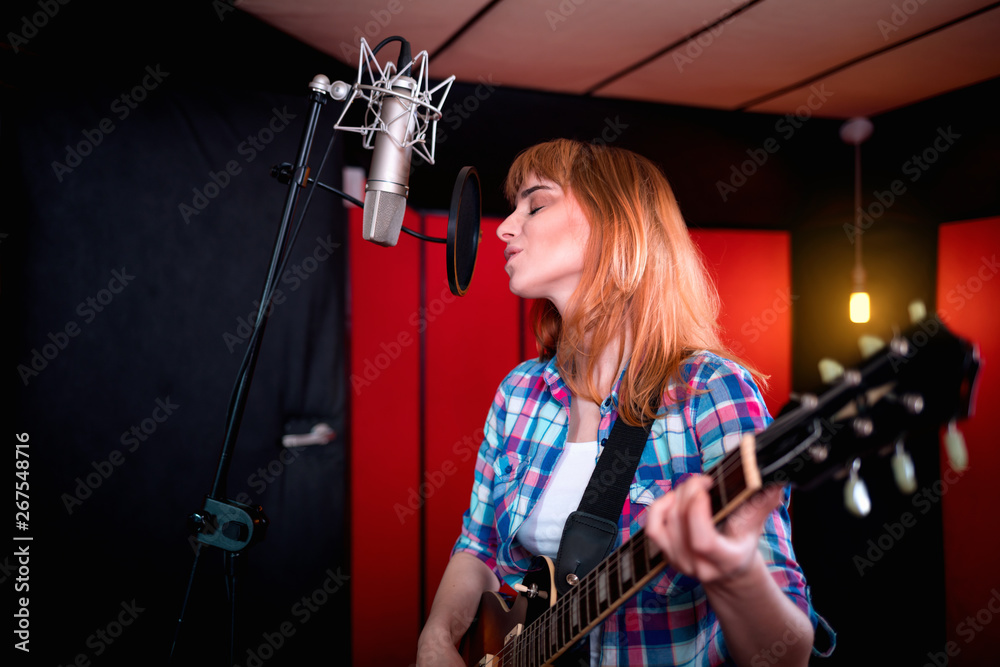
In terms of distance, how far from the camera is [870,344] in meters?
0.68

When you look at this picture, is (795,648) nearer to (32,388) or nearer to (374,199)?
(374,199)

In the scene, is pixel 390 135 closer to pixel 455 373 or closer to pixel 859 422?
pixel 859 422

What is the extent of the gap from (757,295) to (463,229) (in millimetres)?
2733

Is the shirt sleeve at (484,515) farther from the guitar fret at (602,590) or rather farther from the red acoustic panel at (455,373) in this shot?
the red acoustic panel at (455,373)

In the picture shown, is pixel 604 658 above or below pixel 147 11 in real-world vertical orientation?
below

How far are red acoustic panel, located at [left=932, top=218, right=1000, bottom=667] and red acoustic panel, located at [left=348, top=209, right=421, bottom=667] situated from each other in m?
2.54

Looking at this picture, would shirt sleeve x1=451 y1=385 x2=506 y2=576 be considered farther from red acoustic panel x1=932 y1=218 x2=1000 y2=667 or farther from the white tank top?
red acoustic panel x1=932 y1=218 x2=1000 y2=667

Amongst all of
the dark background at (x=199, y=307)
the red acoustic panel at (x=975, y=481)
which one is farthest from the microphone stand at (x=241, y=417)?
the red acoustic panel at (x=975, y=481)

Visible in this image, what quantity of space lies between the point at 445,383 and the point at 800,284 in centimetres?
220

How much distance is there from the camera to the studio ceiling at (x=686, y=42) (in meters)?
2.21

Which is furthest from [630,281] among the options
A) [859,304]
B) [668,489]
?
[859,304]

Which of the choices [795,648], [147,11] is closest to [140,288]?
[147,11]

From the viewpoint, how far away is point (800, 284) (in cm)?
362

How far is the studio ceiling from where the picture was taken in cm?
221
